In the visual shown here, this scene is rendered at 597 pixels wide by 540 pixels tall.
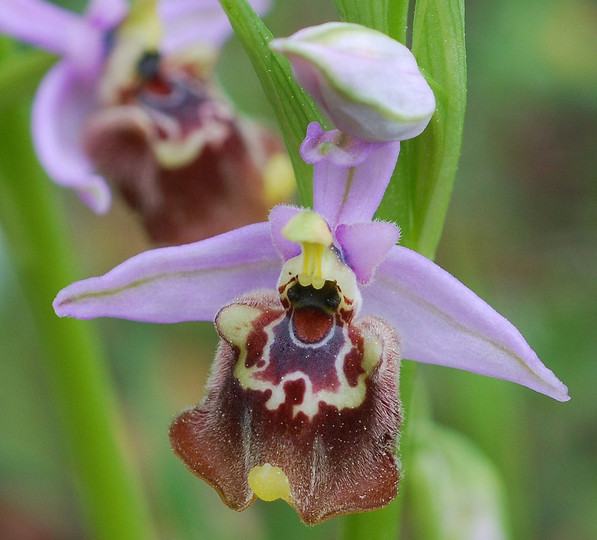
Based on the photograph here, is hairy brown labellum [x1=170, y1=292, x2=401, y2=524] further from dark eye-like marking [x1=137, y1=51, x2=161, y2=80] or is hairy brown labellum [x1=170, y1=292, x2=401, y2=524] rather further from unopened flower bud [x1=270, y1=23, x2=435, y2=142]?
dark eye-like marking [x1=137, y1=51, x2=161, y2=80]

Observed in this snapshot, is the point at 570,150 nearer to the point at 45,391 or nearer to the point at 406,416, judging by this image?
the point at 45,391

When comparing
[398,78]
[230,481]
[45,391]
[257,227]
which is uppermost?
[398,78]

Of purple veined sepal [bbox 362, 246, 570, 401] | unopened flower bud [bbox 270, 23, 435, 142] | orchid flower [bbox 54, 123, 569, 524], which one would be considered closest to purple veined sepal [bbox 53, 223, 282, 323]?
orchid flower [bbox 54, 123, 569, 524]

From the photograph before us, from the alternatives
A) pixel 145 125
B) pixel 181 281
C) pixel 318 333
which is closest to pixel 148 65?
pixel 145 125

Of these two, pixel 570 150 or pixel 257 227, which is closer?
pixel 257 227

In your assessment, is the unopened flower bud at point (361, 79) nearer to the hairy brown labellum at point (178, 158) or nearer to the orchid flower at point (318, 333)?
the orchid flower at point (318, 333)

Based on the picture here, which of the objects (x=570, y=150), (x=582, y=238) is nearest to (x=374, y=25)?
(x=582, y=238)

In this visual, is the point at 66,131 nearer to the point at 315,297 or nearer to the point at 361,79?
the point at 315,297
